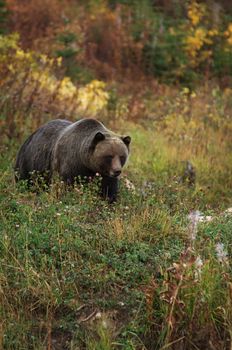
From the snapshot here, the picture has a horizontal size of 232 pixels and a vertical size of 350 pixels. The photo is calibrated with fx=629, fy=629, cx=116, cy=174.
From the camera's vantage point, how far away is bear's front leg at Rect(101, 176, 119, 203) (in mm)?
6699

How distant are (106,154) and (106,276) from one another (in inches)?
98.8

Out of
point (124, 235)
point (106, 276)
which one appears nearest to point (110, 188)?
point (124, 235)

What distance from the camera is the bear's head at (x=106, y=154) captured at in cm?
680

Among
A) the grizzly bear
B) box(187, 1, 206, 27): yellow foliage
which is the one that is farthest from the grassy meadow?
box(187, 1, 206, 27): yellow foliage

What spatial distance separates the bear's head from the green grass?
24.3 inches

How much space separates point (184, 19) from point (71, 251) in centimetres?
1535

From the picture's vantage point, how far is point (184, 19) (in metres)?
19.0

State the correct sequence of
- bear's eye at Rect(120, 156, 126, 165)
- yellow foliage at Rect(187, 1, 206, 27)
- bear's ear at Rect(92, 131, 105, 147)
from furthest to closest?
yellow foliage at Rect(187, 1, 206, 27) → bear's eye at Rect(120, 156, 126, 165) → bear's ear at Rect(92, 131, 105, 147)

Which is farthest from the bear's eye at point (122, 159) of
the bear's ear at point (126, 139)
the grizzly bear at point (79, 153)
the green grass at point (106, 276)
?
the green grass at point (106, 276)

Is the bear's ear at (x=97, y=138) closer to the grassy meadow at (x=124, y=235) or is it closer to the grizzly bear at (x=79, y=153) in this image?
the grizzly bear at (x=79, y=153)

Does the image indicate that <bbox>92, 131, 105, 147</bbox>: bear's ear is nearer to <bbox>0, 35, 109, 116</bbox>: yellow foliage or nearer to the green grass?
the green grass

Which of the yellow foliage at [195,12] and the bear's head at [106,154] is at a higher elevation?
the yellow foliage at [195,12]

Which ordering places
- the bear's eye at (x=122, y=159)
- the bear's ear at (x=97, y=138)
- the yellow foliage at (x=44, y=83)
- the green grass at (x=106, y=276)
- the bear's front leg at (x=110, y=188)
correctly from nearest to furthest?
the green grass at (x=106, y=276), the bear's front leg at (x=110, y=188), the bear's ear at (x=97, y=138), the bear's eye at (x=122, y=159), the yellow foliage at (x=44, y=83)

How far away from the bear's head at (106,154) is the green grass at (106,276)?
618mm
